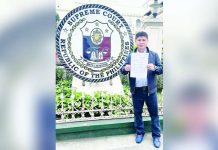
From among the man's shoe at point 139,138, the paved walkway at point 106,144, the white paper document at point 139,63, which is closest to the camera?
the white paper document at point 139,63

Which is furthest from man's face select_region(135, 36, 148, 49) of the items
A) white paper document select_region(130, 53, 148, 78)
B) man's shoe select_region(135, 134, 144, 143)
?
man's shoe select_region(135, 134, 144, 143)

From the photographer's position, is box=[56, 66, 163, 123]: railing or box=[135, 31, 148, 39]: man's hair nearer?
box=[135, 31, 148, 39]: man's hair

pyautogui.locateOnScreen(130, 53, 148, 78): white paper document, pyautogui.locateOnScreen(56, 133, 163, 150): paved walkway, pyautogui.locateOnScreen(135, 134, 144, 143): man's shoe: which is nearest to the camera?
pyautogui.locateOnScreen(130, 53, 148, 78): white paper document

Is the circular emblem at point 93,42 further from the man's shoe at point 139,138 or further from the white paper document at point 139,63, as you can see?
the man's shoe at point 139,138

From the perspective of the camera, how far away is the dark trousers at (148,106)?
2.78 m

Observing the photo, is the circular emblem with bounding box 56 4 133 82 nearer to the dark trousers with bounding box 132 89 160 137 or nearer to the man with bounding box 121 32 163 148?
Answer: the man with bounding box 121 32 163 148

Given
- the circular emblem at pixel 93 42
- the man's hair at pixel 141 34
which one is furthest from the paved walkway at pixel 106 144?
the man's hair at pixel 141 34

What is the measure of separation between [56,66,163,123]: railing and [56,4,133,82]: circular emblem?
0.26m

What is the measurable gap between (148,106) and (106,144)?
64cm

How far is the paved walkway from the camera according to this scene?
274 cm
